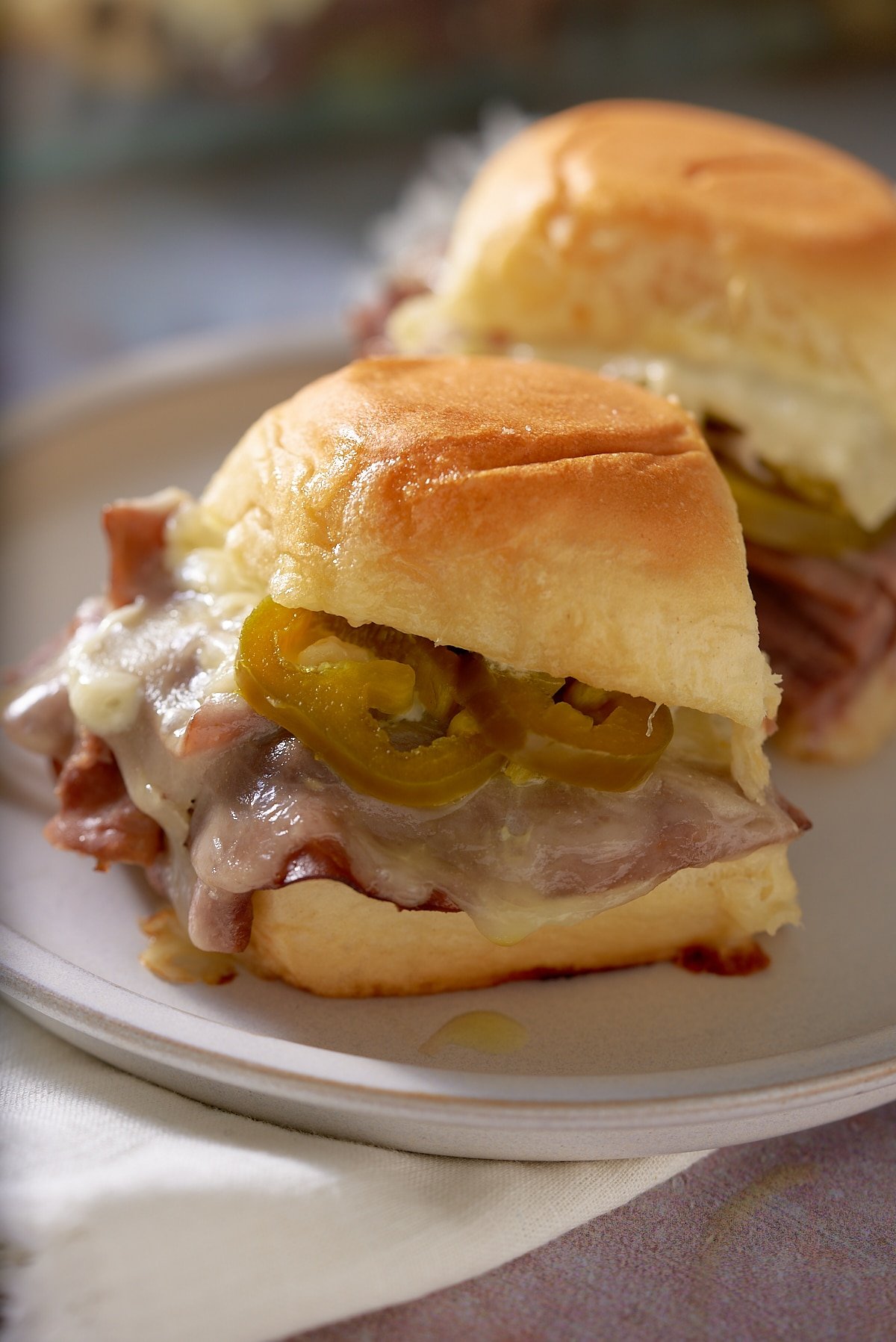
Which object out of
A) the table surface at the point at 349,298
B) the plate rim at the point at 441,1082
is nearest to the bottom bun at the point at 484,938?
the plate rim at the point at 441,1082

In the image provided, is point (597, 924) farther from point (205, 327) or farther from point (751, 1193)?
point (205, 327)

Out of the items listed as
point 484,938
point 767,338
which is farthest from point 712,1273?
point 767,338

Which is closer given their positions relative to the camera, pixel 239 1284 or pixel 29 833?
pixel 239 1284

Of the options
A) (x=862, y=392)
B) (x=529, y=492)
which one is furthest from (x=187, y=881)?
(x=862, y=392)

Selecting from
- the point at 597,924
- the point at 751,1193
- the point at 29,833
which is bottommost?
the point at 751,1193

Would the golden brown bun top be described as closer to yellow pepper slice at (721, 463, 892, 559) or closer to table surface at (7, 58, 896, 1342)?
yellow pepper slice at (721, 463, 892, 559)

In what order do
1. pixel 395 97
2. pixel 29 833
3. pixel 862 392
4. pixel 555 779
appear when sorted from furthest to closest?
pixel 395 97 → pixel 862 392 → pixel 29 833 → pixel 555 779

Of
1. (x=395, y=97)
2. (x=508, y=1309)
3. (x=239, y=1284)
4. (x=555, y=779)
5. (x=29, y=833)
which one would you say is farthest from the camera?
(x=395, y=97)

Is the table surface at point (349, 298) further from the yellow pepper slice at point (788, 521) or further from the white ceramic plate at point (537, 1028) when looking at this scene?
the yellow pepper slice at point (788, 521)
